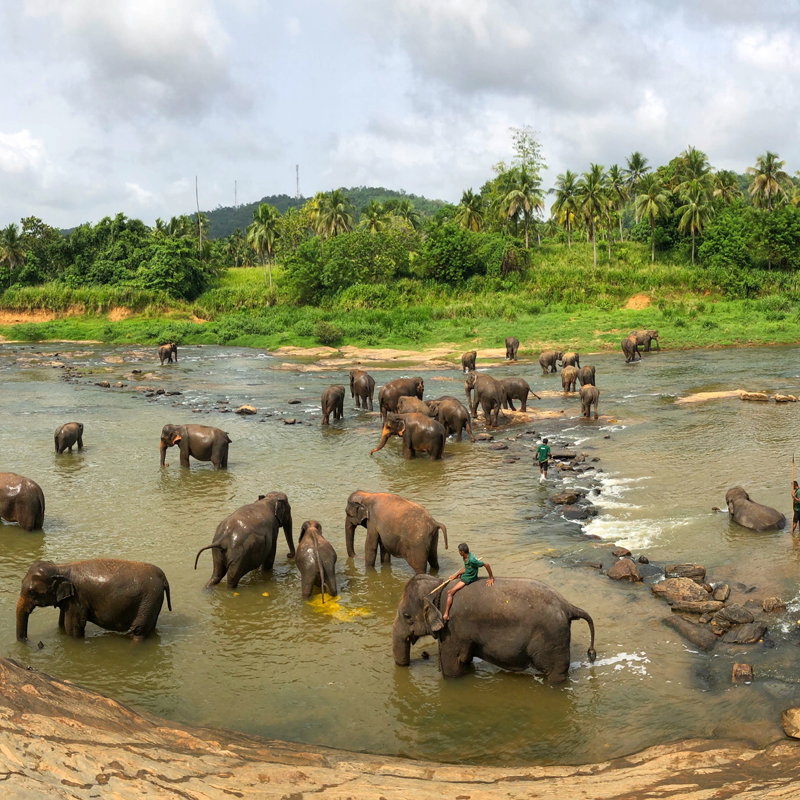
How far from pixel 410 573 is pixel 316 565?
1640 mm

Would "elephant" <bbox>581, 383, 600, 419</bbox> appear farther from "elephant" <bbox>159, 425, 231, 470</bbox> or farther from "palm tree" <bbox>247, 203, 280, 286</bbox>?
"palm tree" <bbox>247, 203, 280, 286</bbox>

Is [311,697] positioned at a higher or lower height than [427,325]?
lower

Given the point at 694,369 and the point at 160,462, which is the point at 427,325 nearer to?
the point at 694,369

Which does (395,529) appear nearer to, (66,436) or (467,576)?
(467,576)

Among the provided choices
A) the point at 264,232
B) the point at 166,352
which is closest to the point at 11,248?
the point at 264,232

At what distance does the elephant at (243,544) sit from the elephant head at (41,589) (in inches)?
Answer: 76.2

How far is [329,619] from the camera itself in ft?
32.8

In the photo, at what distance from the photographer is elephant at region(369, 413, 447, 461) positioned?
17.9m

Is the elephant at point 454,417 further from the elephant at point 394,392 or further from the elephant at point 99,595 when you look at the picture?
the elephant at point 99,595

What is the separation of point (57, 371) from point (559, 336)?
2584 cm

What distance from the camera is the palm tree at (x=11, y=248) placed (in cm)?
7012

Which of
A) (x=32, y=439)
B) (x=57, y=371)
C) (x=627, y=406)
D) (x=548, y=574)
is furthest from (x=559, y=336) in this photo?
(x=548, y=574)

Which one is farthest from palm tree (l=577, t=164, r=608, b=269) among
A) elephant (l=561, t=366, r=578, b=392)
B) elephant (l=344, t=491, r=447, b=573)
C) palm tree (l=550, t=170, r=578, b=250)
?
elephant (l=344, t=491, r=447, b=573)

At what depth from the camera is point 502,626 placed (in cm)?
802
